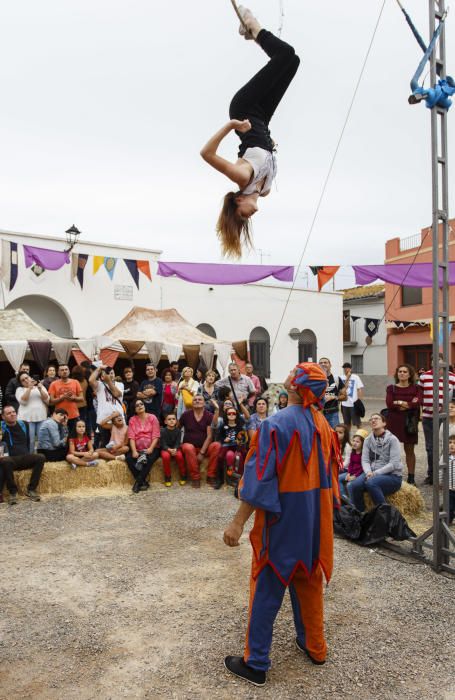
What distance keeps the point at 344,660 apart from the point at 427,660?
16.3 inches

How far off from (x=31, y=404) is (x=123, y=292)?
8121 millimetres

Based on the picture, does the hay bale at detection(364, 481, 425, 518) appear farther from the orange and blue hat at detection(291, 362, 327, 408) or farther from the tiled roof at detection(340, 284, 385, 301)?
the tiled roof at detection(340, 284, 385, 301)

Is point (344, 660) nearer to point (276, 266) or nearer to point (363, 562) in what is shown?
point (363, 562)

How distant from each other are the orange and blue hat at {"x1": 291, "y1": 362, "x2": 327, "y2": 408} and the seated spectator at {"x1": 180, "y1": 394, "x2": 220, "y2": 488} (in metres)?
4.02

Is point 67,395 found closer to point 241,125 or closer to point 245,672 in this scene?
point 245,672

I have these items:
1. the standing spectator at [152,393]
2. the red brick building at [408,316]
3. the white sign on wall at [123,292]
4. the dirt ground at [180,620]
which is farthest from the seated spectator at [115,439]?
the red brick building at [408,316]

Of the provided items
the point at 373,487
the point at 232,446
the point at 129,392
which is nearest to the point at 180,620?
the point at 373,487

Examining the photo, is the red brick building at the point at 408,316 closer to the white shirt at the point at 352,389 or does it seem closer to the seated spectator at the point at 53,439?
the white shirt at the point at 352,389

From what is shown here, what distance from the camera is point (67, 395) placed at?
21.8ft

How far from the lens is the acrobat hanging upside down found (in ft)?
7.85

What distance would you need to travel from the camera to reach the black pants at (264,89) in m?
2.40

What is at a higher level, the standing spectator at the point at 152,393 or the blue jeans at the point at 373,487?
the standing spectator at the point at 152,393

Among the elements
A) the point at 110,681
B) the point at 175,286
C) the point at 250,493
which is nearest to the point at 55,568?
the point at 110,681

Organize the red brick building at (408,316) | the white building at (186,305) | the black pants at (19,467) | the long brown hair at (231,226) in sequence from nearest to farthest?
the long brown hair at (231,226) < the black pants at (19,467) < the white building at (186,305) < the red brick building at (408,316)
